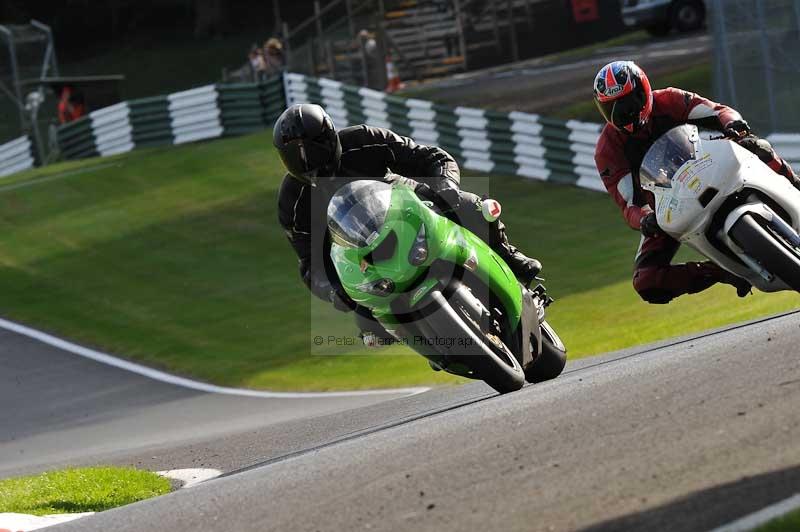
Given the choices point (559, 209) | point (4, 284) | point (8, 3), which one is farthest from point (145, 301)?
point (8, 3)

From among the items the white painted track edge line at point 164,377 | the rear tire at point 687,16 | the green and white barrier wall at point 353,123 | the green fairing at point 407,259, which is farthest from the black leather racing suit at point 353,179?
the rear tire at point 687,16

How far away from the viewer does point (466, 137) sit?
24.2 metres

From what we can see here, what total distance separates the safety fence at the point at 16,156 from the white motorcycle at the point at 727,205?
25.8 metres

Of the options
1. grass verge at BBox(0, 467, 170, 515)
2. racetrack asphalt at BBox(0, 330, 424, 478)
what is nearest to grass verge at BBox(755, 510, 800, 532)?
grass verge at BBox(0, 467, 170, 515)

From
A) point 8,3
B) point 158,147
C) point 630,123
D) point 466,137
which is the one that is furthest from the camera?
point 8,3

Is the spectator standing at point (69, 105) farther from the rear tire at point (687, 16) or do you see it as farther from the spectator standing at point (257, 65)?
the rear tire at point (687, 16)

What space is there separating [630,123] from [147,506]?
4279mm

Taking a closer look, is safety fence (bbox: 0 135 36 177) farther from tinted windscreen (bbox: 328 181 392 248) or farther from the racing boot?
tinted windscreen (bbox: 328 181 392 248)

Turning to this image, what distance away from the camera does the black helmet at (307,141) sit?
8531 millimetres

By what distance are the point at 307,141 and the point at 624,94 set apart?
7.23 ft

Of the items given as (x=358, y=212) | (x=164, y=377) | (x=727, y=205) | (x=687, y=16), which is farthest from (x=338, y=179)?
(x=687, y=16)

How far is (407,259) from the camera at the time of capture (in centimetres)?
808

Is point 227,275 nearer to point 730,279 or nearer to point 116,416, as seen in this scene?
point 116,416

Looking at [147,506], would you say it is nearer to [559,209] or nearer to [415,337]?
[415,337]
